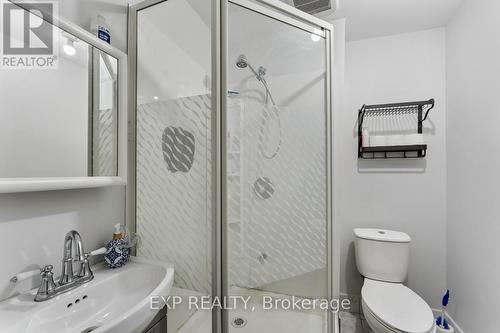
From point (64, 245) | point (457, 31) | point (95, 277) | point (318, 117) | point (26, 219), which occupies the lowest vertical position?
point (95, 277)

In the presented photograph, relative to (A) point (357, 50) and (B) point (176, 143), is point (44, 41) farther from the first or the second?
(A) point (357, 50)

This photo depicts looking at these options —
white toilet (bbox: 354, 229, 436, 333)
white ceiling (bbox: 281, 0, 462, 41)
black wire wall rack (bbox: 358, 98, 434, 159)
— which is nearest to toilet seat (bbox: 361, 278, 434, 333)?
white toilet (bbox: 354, 229, 436, 333)

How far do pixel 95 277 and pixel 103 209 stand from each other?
0.27m

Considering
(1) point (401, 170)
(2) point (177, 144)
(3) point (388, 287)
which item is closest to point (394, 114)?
(1) point (401, 170)

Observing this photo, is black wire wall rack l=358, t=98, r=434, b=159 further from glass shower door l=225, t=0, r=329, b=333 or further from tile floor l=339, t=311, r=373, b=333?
tile floor l=339, t=311, r=373, b=333

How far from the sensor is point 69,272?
800mm

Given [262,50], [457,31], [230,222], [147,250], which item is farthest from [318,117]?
[457,31]

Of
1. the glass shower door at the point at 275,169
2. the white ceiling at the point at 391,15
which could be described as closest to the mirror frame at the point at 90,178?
the glass shower door at the point at 275,169

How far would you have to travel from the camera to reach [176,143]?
39.5 inches

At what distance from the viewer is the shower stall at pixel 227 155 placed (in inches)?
37.6

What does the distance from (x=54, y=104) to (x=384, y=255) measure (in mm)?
2098

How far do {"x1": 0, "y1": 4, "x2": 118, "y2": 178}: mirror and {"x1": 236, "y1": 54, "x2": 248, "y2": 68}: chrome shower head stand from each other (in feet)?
1.78

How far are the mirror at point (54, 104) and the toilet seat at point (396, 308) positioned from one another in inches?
62.8

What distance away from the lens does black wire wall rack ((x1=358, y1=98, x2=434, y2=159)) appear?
179cm
